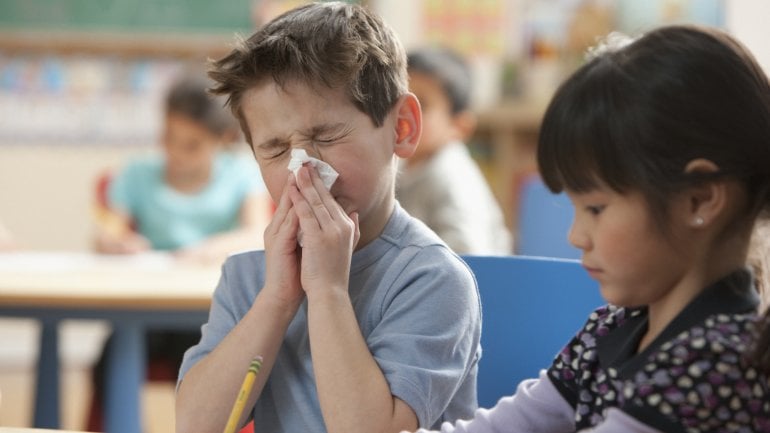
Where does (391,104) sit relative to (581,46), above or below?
below

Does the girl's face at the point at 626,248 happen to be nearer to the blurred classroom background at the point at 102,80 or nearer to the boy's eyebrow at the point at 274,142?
the boy's eyebrow at the point at 274,142

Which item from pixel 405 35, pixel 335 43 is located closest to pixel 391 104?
pixel 335 43

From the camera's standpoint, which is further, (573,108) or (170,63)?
(170,63)

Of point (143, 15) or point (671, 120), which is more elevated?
point (143, 15)

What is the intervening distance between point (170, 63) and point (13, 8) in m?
0.61

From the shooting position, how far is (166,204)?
10.3ft

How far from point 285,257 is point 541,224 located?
5.24 feet

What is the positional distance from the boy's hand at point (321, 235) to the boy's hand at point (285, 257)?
2 cm

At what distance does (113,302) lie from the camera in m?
2.24

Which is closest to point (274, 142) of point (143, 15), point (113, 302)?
point (113, 302)

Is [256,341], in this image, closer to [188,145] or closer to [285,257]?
[285,257]

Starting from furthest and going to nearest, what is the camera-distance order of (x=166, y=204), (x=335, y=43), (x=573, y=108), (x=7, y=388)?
(x=7, y=388), (x=166, y=204), (x=335, y=43), (x=573, y=108)

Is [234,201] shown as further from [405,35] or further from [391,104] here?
[391,104]

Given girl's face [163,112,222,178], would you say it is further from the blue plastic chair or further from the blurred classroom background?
the blue plastic chair
